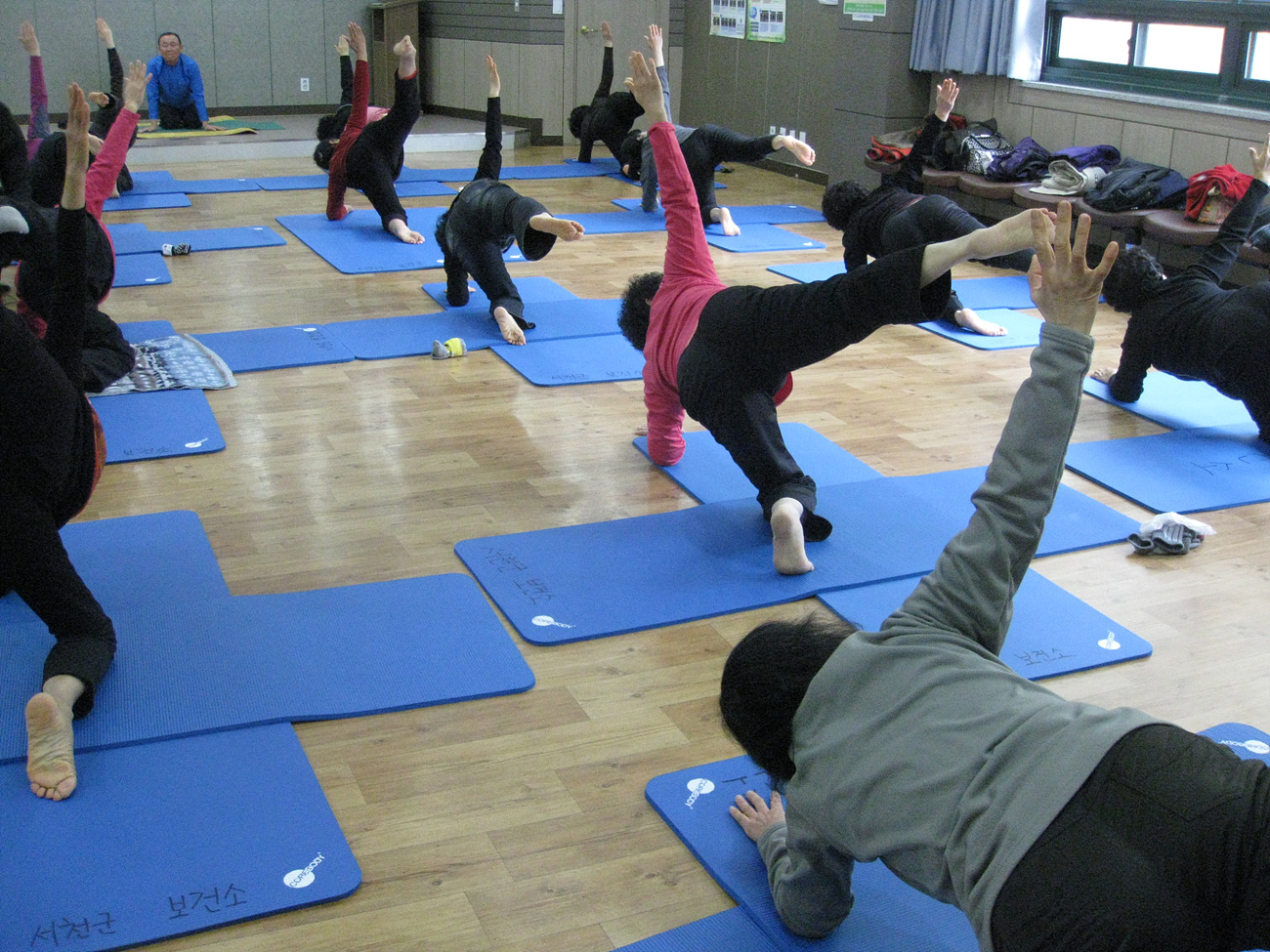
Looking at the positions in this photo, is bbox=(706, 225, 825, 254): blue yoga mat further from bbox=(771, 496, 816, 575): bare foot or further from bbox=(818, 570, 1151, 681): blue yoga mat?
bbox=(818, 570, 1151, 681): blue yoga mat

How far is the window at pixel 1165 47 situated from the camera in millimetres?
5605

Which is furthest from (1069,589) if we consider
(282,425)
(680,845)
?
(282,425)

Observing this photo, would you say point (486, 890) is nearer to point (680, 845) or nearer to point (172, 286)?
point (680, 845)

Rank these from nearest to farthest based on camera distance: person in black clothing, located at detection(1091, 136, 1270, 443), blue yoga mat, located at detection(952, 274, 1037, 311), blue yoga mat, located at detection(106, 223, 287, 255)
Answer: person in black clothing, located at detection(1091, 136, 1270, 443)
blue yoga mat, located at detection(952, 274, 1037, 311)
blue yoga mat, located at detection(106, 223, 287, 255)

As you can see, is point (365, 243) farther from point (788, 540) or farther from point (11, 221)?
point (788, 540)

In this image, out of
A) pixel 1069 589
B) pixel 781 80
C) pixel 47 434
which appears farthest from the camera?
pixel 781 80

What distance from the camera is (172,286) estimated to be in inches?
205

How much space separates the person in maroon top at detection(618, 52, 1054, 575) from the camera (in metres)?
2.22

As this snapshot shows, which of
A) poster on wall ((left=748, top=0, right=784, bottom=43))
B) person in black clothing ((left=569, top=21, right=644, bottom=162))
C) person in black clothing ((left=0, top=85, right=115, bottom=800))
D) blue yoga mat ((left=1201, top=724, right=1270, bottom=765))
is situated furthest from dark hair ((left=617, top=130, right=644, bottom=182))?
blue yoga mat ((left=1201, top=724, right=1270, bottom=765))

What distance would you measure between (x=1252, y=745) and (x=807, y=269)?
394 cm

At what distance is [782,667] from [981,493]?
13.3 inches

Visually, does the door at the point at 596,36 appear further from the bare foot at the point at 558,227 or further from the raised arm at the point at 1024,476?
the raised arm at the point at 1024,476

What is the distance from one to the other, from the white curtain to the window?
167mm

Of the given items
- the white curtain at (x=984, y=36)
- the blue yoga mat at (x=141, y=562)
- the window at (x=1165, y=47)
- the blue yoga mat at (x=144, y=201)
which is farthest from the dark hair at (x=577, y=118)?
the blue yoga mat at (x=141, y=562)
